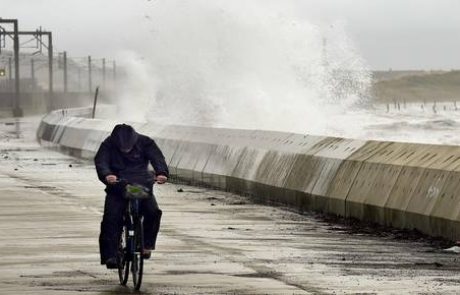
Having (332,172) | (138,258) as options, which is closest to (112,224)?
(138,258)

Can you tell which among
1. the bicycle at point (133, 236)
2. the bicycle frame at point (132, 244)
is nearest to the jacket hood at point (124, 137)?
the bicycle at point (133, 236)

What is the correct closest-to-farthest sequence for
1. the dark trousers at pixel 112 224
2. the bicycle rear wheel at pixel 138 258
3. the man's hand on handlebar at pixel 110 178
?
1. the bicycle rear wheel at pixel 138 258
2. the man's hand on handlebar at pixel 110 178
3. the dark trousers at pixel 112 224

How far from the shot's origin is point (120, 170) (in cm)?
1300

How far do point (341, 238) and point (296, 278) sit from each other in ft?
13.4

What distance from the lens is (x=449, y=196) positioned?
54.3 feet

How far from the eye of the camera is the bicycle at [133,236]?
12625 mm

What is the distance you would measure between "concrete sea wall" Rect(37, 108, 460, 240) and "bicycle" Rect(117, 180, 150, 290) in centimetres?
462

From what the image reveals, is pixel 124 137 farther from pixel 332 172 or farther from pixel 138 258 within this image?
pixel 332 172

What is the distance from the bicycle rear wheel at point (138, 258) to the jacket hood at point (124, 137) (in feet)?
2.29

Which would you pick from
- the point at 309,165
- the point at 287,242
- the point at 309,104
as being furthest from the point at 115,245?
the point at 309,104

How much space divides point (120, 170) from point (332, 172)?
7.78 metres

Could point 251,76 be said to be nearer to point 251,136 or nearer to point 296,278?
point 251,136

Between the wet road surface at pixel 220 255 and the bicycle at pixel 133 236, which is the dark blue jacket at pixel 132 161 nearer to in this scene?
the bicycle at pixel 133 236

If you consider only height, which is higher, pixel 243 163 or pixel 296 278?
pixel 296 278
